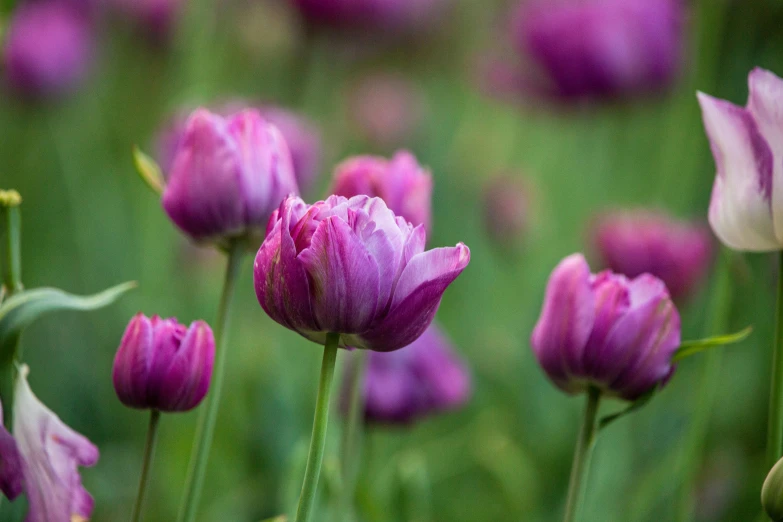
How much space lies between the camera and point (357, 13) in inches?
41.9

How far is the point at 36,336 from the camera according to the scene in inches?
36.7

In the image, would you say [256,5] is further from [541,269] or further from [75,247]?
[541,269]

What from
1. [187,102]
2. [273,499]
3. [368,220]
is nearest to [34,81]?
[187,102]

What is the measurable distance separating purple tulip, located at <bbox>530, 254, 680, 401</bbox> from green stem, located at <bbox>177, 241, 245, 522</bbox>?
0.12 m

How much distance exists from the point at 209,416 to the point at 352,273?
4.2 inches

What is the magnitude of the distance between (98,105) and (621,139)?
0.81 m

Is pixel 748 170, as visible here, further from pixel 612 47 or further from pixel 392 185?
pixel 612 47

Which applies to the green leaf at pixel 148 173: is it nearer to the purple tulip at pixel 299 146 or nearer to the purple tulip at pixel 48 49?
the purple tulip at pixel 299 146

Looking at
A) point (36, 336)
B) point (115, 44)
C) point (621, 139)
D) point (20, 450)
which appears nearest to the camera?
point (20, 450)

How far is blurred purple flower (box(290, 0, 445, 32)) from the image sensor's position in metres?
1.02

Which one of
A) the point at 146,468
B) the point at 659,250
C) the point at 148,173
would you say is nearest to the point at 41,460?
the point at 146,468

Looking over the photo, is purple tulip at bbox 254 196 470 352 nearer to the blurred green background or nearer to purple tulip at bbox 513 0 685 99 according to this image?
the blurred green background

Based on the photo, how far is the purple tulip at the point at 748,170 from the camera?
30 cm

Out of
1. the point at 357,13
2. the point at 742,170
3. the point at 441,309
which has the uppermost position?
the point at 357,13
